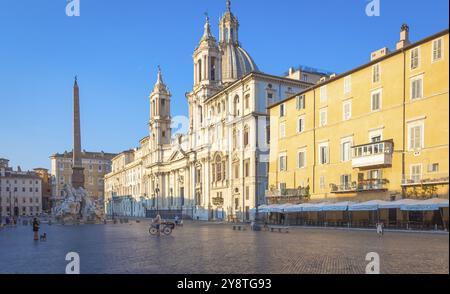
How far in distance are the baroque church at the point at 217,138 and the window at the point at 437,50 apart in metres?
41.1

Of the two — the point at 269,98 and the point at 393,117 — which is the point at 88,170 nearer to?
the point at 269,98

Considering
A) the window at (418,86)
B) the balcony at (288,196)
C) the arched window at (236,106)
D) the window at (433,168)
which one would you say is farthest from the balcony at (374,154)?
the arched window at (236,106)

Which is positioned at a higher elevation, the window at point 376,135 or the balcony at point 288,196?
the window at point 376,135

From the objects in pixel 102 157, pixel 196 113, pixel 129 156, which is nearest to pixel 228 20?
pixel 196 113

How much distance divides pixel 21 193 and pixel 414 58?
141236 millimetres

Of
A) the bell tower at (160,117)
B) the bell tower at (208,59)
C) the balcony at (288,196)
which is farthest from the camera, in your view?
the bell tower at (160,117)

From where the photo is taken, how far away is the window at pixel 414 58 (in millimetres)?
5848

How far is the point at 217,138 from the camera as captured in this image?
233 ft

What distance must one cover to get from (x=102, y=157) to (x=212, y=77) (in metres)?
96.0

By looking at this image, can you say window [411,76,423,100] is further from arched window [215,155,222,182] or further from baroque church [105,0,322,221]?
arched window [215,155,222,182]

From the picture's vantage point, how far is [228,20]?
86938mm

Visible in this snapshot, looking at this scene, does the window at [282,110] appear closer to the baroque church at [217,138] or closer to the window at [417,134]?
the window at [417,134]

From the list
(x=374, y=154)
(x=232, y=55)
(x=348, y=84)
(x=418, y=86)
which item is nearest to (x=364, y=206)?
(x=374, y=154)
